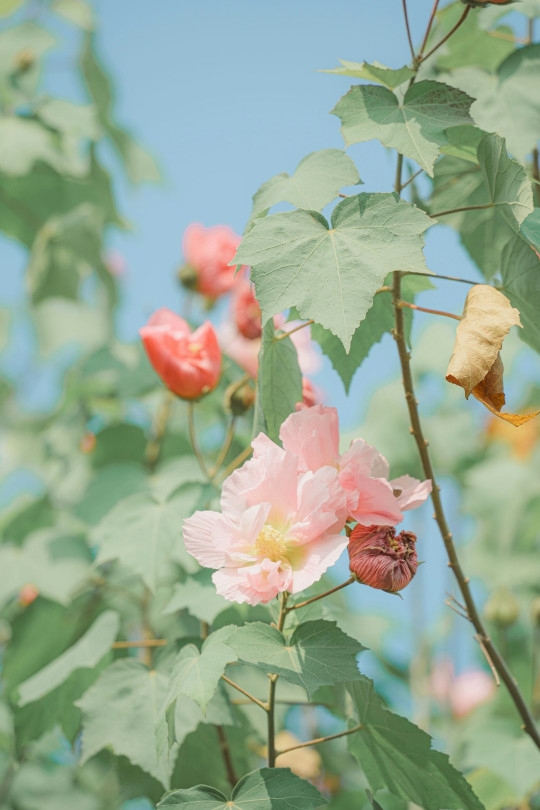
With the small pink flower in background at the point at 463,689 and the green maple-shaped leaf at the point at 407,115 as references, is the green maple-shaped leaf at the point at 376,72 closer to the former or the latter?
the green maple-shaped leaf at the point at 407,115

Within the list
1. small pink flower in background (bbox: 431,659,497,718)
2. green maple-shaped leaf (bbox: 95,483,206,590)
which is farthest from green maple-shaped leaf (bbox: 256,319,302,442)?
small pink flower in background (bbox: 431,659,497,718)

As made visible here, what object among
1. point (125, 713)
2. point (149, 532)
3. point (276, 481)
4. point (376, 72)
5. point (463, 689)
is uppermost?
point (376, 72)

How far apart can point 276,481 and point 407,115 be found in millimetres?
334

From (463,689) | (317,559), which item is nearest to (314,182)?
(317,559)

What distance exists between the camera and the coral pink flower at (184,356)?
0.92 meters

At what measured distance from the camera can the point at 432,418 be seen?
201cm

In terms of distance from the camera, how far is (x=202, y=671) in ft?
2.03

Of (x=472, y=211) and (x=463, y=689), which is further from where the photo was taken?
(x=463, y=689)

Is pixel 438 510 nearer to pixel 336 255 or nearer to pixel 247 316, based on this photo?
pixel 336 255

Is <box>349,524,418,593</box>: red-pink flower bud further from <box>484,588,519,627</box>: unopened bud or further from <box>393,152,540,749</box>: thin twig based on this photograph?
<box>484,588,519,627</box>: unopened bud

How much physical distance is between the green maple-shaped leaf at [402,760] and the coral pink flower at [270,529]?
0.12m

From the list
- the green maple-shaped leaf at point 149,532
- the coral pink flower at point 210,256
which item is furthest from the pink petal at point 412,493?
the coral pink flower at point 210,256

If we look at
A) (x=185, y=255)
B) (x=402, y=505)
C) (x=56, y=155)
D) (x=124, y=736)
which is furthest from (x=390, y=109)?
(x=56, y=155)

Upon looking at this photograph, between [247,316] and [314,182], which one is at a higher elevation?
[314,182]
